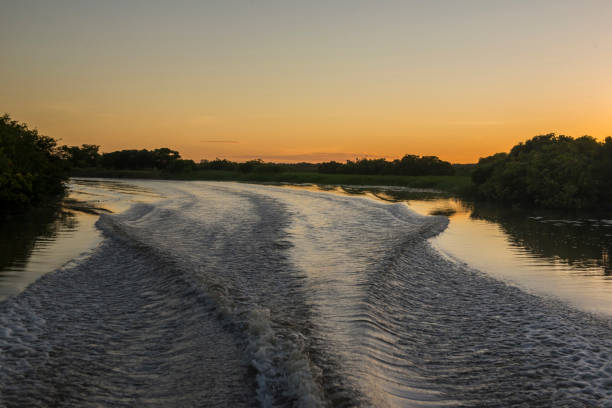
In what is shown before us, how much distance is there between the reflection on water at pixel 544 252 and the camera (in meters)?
→ 9.24

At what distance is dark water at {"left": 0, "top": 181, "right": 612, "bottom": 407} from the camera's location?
15.6ft

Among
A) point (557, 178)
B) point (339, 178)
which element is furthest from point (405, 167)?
point (557, 178)

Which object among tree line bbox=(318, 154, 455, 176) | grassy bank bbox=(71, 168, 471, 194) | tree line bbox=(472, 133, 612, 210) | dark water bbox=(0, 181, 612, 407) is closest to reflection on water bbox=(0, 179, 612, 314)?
dark water bbox=(0, 181, 612, 407)

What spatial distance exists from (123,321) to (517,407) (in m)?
5.59

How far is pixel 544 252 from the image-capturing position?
13633 mm

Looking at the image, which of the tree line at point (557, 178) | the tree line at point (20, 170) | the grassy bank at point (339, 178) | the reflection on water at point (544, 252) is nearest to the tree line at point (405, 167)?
the grassy bank at point (339, 178)

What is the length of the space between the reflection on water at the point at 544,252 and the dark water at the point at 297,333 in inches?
6.4

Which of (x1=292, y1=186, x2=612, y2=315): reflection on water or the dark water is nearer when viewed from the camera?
the dark water

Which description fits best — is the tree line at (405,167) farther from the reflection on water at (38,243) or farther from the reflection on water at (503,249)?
the reflection on water at (38,243)

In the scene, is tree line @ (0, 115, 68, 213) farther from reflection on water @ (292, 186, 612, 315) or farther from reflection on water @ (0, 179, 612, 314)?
reflection on water @ (292, 186, 612, 315)

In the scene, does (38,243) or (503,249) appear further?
(503,249)

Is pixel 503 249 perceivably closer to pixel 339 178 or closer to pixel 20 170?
pixel 20 170

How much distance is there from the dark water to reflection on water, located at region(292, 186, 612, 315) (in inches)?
6.4

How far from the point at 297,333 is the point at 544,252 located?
10.5m
